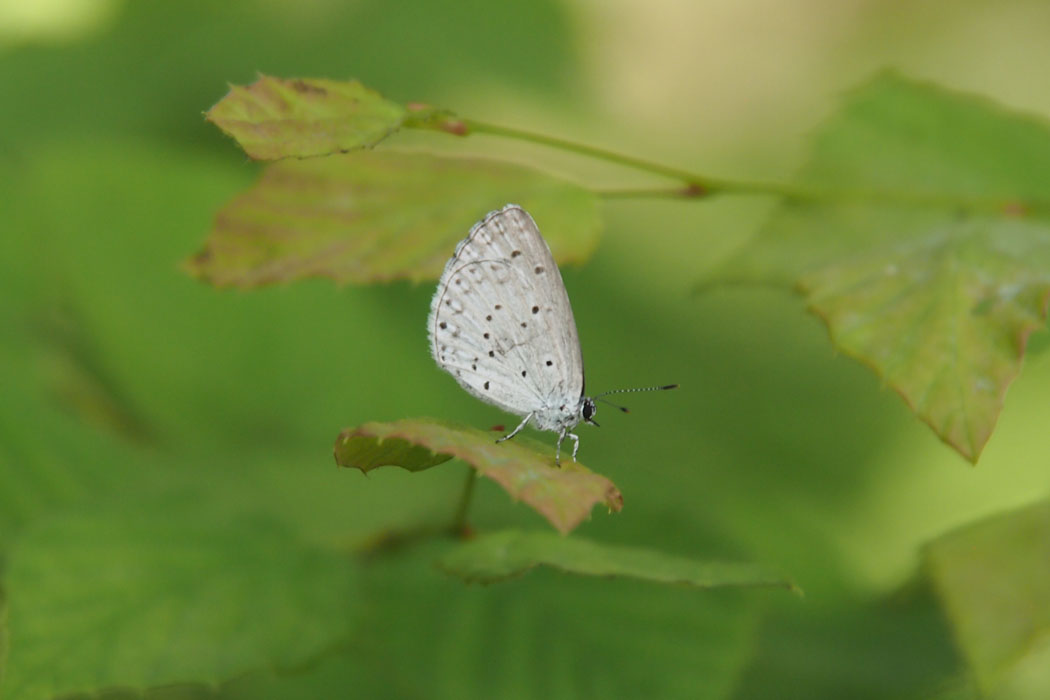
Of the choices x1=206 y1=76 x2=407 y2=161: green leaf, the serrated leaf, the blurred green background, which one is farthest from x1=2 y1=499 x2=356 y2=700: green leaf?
x1=206 y1=76 x2=407 y2=161: green leaf

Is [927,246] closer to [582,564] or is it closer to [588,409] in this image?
[588,409]

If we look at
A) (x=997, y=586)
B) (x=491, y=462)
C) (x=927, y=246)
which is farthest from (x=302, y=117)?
(x=997, y=586)

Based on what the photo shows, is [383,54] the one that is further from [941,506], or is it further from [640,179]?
[941,506]

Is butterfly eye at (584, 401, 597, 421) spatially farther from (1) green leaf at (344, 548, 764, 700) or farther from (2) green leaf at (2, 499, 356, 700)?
(2) green leaf at (2, 499, 356, 700)

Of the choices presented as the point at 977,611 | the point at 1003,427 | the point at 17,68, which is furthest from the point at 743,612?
the point at 17,68

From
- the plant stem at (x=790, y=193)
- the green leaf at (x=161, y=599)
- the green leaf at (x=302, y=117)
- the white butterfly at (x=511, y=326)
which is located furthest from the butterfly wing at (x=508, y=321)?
the green leaf at (x=161, y=599)

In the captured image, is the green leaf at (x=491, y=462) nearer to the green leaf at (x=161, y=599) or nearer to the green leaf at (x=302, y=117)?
the green leaf at (x=302, y=117)
